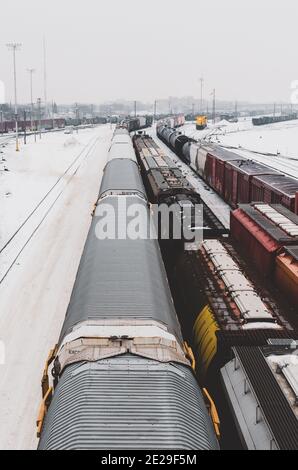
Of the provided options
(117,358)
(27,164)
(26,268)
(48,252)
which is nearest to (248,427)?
(117,358)

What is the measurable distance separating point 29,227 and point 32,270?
9126 mm

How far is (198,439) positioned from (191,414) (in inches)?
23.4

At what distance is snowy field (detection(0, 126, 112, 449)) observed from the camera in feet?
46.2

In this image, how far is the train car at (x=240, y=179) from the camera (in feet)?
98.9

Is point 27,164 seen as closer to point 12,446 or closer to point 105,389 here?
point 12,446

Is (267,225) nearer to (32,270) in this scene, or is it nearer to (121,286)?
(121,286)

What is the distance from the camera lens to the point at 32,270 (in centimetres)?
2436

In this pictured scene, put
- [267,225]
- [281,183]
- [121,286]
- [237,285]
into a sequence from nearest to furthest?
[121,286] < [237,285] < [267,225] < [281,183]

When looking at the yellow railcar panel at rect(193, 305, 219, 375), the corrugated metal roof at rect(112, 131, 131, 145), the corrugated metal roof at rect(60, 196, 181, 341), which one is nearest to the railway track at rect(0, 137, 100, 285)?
the corrugated metal roof at rect(112, 131, 131, 145)

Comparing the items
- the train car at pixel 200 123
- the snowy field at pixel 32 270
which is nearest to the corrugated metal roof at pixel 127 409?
the snowy field at pixel 32 270

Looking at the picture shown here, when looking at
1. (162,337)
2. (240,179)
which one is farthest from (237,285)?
(240,179)

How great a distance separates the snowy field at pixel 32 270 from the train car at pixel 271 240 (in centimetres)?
847

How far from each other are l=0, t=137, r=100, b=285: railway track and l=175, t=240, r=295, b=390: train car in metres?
11.0

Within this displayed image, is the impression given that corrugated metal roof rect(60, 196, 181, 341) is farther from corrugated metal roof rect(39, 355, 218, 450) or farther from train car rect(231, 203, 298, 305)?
train car rect(231, 203, 298, 305)
